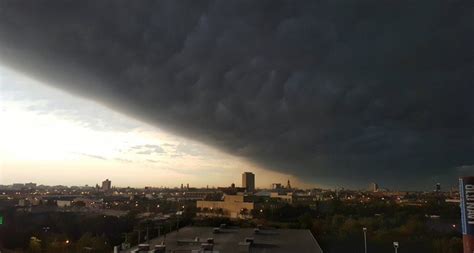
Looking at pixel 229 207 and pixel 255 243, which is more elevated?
pixel 255 243

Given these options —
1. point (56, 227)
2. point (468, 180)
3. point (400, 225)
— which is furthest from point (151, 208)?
point (468, 180)

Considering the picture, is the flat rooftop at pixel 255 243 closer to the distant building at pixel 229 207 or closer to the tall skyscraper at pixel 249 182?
the distant building at pixel 229 207

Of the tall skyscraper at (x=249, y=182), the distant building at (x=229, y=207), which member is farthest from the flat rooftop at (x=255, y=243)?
the tall skyscraper at (x=249, y=182)

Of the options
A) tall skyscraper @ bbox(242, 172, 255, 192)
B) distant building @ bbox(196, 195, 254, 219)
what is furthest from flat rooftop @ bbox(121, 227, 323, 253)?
tall skyscraper @ bbox(242, 172, 255, 192)

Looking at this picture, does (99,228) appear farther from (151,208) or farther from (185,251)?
(151,208)

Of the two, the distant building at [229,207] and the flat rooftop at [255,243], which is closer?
the flat rooftop at [255,243]

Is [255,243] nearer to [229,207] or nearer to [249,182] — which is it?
[229,207]

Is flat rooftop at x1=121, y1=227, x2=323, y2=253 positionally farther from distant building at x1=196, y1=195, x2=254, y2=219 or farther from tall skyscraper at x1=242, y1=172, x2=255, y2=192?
tall skyscraper at x1=242, y1=172, x2=255, y2=192

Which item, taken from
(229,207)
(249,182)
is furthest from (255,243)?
(249,182)
